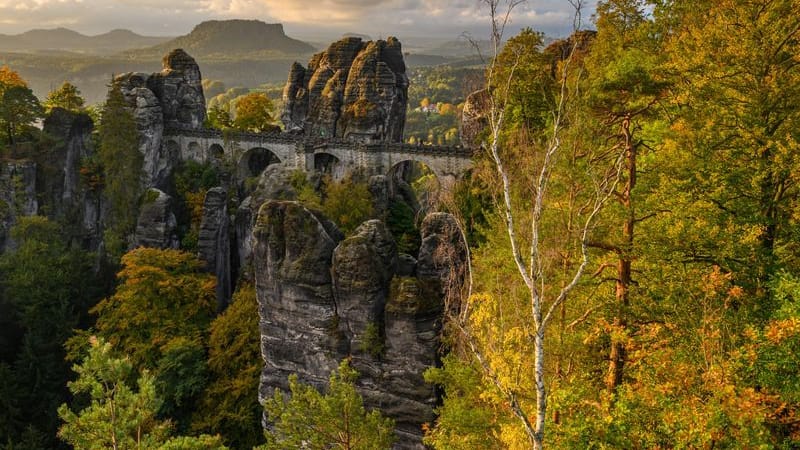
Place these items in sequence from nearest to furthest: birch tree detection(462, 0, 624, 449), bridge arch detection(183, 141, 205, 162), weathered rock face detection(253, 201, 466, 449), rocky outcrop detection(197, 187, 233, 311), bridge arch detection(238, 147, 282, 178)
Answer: birch tree detection(462, 0, 624, 449), weathered rock face detection(253, 201, 466, 449), rocky outcrop detection(197, 187, 233, 311), bridge arch detection(238, 147, 282, 178), bridge arch detection(183, 141, 205, 162)

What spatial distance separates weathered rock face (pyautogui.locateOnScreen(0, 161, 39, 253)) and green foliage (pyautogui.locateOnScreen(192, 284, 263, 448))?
24560 millimetres

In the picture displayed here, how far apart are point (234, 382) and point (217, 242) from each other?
1475 centimetres

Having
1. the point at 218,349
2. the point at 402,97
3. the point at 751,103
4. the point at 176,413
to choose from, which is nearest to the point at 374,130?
the point at 402,97

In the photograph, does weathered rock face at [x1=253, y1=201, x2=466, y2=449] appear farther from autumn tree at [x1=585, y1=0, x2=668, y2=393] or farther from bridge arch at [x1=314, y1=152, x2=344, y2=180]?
bridge arch at [x1=314, y1=152, x2=344, y2=180]

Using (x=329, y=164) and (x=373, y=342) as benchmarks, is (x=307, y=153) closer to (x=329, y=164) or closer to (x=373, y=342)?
(x=329, y=164)

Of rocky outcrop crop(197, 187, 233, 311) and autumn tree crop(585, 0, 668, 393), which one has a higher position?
autumn tree crop(585, 0, 668, 393)

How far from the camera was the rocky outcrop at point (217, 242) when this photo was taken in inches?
1554

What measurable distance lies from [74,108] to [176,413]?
41.4 m

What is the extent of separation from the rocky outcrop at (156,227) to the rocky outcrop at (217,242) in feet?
10.6

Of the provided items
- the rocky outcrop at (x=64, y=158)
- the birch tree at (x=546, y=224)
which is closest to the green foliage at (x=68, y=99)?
the rocky outcrop at (x=64, y=158)

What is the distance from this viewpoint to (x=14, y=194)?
4338cm

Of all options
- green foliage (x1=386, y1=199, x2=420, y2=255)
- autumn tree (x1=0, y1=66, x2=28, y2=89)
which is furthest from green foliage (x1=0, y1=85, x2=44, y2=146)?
green foliage (x1=386, y1=199, x2=420, y2=255)

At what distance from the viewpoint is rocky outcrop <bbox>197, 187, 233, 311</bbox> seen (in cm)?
3947

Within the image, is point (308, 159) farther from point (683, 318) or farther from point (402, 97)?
point (683, 318)
